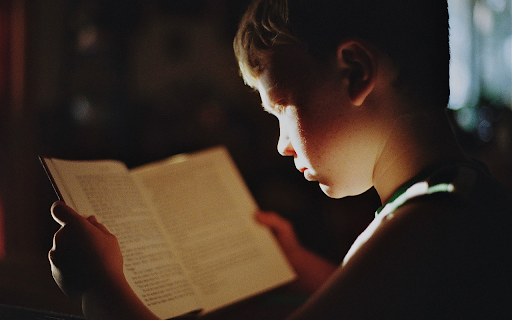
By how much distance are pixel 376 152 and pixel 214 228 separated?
397 millimetres

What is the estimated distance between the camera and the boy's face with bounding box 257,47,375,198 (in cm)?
55

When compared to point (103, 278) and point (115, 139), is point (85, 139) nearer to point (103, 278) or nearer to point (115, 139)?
point (115, 139)

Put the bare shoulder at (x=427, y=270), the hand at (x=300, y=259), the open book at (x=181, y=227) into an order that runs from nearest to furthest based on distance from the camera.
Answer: the bare shoulder at (x=427, y=270)
the open book at (x=181, y=227)
the hand at (x=300, y=259)

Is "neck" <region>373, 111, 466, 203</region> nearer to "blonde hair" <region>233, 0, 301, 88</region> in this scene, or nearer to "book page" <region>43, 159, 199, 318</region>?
"blonde hair" <region>233, 0, 301, 88</region>

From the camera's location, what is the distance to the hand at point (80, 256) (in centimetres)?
54

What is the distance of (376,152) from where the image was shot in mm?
573

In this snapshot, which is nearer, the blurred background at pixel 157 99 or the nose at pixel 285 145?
the nose at pixel 285 145

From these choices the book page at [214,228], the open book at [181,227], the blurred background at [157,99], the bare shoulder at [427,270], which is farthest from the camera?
the blurred background at [157,99]

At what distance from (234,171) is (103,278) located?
19.4 inches

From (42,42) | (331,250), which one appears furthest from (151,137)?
(331,250)

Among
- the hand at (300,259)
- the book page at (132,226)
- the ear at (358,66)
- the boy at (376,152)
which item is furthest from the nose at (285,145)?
the hand at (300,259)

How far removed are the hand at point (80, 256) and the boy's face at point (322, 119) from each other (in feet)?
0.87

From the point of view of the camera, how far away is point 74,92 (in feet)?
8.95

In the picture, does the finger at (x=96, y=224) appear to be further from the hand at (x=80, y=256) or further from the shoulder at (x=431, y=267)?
the shoulder at (x=431, y=267)
